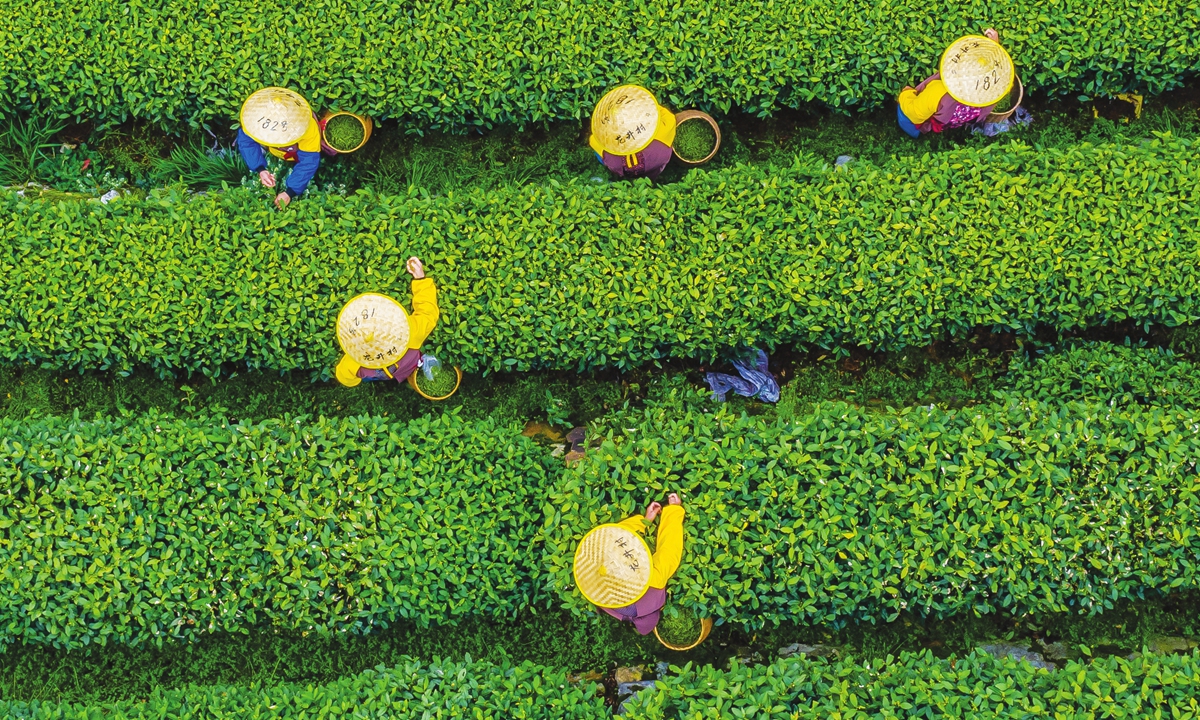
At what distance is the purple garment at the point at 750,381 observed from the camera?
5.66 meters

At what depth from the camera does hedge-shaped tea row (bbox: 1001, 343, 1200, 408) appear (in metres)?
5.26

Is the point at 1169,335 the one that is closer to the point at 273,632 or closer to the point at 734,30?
the point at 734,30

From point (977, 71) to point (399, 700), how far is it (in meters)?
4.99

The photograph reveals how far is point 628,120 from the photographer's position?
5074 mm

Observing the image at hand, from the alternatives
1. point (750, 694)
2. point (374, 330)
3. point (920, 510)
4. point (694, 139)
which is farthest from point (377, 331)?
point (920, 510)

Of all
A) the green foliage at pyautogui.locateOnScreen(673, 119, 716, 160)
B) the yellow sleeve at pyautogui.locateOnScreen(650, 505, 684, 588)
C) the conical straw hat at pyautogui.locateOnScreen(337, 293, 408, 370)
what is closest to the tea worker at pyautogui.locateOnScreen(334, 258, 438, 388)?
the conical straw hat at pyautogui.locateOnScreen(337, 293, 408, 370)

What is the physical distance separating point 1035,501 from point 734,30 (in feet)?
11.3

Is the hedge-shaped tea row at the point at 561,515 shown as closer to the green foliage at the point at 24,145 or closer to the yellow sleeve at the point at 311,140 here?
the yellow sleeve at the point at 311,140

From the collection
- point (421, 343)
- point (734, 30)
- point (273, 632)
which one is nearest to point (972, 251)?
point (734, 30)

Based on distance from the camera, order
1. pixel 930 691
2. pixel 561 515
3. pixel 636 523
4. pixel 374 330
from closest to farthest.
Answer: pixel 930 691 → pixel 374 330 → pixel 636 523 → pixel 561 515

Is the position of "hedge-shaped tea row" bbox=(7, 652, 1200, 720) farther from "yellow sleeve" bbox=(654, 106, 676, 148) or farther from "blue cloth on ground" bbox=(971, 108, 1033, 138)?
"blue cloth on ground" bbox=(971, 108, 1033, 138)

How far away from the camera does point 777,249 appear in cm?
524

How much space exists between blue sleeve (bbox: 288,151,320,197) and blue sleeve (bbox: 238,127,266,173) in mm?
267

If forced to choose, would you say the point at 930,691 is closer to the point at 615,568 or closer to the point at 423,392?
the point at 615,568
